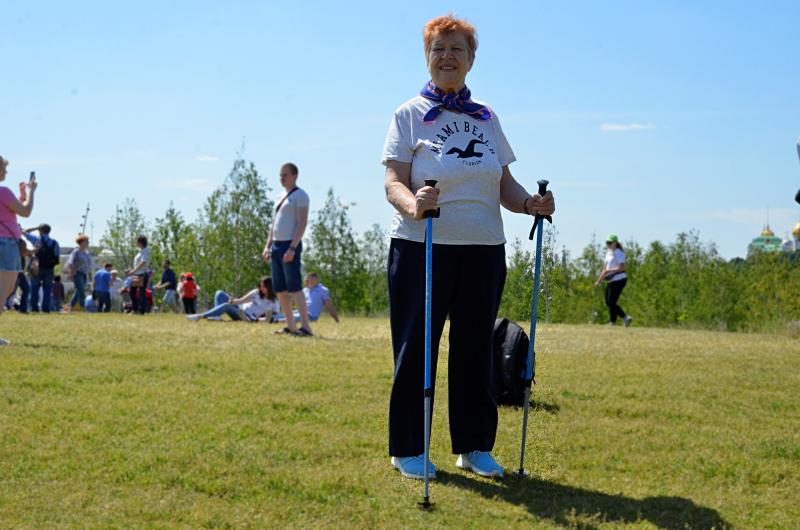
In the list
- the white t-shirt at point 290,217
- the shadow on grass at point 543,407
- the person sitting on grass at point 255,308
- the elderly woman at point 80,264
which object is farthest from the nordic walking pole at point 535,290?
the elderly woman at point 80,264

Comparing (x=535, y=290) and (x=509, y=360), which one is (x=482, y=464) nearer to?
(x=535, y=290)

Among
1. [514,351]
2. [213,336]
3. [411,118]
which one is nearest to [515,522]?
[411,118]

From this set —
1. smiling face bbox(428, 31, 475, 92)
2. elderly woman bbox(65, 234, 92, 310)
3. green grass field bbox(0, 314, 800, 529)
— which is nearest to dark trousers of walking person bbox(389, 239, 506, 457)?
green grass field bbox(0, 314, 800, 529)

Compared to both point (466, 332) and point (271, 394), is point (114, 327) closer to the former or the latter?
point (271, 394)

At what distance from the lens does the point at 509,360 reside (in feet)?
22.6

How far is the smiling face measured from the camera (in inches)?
194

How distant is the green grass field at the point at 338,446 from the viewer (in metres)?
4.43

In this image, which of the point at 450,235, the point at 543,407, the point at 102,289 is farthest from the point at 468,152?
the point at 102,289

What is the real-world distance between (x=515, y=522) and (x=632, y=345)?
866 centimetres

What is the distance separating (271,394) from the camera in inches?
285

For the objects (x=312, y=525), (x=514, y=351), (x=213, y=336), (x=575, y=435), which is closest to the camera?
(x=312, y=525)

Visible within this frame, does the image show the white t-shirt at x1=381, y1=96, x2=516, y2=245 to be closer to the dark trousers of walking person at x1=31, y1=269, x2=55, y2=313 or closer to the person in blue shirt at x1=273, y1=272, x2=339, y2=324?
the person in blue shirt at x1=273, y1=272, x2=339, y2=324

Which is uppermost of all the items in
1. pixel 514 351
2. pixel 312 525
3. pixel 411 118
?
pixel 411 118

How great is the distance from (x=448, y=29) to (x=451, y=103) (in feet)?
1.21
